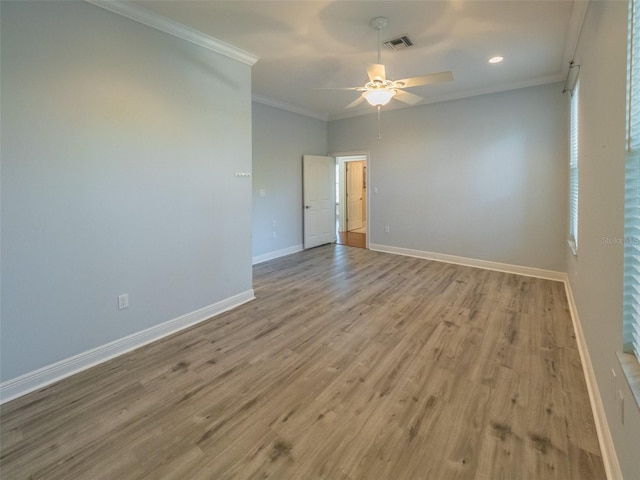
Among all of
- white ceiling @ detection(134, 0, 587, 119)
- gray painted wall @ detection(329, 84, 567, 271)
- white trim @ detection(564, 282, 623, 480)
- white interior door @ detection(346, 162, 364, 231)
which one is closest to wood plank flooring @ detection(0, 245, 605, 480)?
white trim @ detection(564, 282, 623, 480)

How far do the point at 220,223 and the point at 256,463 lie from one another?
2.41m

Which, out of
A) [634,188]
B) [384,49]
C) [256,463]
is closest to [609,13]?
[634,188]

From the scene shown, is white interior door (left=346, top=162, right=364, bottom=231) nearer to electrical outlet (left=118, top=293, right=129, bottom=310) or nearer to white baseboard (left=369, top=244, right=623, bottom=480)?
white baseboard (left=369, top=244, right=623, bottom=480)

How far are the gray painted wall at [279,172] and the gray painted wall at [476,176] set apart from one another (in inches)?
44.3

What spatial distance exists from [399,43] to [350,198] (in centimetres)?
578

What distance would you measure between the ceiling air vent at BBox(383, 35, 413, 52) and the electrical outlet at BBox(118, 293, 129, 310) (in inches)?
139

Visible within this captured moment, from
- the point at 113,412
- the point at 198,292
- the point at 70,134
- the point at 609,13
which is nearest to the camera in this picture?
the point at 609,13

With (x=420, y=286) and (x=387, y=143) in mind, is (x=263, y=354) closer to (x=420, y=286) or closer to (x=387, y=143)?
(x=420, y=286)

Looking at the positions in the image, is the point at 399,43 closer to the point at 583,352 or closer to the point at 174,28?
the point at 174,28

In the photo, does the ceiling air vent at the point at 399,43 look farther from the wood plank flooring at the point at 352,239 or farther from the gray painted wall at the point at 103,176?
the wood plank flooring at the point at 352,239

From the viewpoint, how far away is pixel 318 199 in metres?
6.85

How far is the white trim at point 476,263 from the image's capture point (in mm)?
4620

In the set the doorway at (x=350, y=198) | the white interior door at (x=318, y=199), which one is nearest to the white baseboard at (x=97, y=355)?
the white interior door at (x=318, y=199)

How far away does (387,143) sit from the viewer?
6.09m
